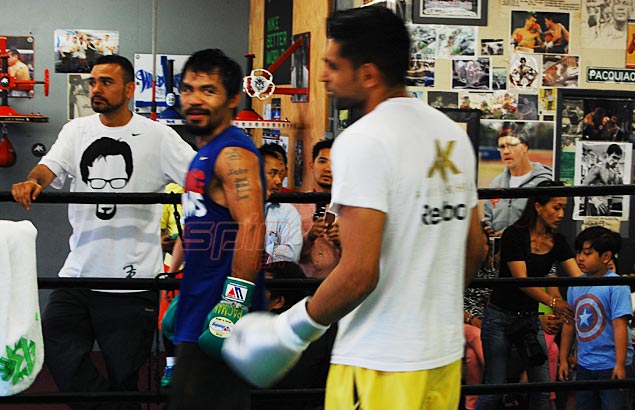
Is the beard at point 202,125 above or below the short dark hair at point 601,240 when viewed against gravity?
above

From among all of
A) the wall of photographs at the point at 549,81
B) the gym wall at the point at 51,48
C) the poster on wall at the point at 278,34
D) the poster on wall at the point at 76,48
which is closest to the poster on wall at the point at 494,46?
the wall of photographs at the point at 549,81

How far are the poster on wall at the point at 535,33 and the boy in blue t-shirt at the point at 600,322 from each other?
1.31 meters

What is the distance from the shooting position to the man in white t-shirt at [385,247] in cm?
189

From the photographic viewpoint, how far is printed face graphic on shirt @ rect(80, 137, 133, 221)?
360 cm

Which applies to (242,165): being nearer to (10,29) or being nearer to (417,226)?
(417,226)

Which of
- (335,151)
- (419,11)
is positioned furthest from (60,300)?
(419,11)

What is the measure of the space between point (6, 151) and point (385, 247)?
620 cm

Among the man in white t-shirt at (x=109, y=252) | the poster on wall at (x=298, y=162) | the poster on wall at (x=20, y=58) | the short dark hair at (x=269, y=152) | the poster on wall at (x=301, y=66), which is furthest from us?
the poster on wall at (x=20, y=58)

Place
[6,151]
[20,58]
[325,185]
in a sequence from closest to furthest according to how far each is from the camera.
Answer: [325,185], [6,151], [20,58]

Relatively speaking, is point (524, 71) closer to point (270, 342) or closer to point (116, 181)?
point (116, 181)

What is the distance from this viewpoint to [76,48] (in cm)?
783

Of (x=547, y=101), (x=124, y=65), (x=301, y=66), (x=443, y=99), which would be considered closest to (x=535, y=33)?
(x=547, y=101)

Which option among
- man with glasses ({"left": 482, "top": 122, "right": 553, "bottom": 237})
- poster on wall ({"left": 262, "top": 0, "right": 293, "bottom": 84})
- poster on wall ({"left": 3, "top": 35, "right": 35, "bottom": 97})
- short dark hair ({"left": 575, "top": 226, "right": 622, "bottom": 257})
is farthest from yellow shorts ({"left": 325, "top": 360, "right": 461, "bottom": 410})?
poster on wall ({"left": 3, "top": 35, "right": 35, "bottom": 97})

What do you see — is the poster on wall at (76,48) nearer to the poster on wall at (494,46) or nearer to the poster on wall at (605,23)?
the poster on wall at (494,46)
